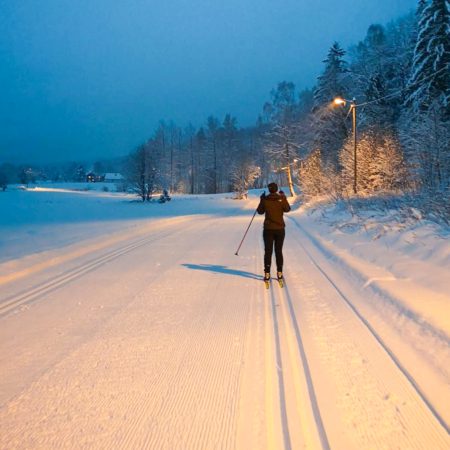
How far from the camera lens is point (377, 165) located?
78.0 feet

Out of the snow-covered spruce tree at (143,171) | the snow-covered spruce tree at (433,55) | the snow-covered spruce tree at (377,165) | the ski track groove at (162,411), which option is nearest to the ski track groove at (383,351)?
the ski track groove at (162,411)

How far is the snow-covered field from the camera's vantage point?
2.74 metres

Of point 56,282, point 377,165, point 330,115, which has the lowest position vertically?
point 56,282

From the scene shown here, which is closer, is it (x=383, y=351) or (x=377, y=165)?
(x=383, y=351)

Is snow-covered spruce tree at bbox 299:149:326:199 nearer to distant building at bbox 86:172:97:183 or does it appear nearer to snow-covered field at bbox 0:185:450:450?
snow-covered field at bbox 0:185:450:450

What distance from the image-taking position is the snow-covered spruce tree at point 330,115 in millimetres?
39237

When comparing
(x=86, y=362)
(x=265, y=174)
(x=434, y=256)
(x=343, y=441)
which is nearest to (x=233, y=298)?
(x=86, y=362)

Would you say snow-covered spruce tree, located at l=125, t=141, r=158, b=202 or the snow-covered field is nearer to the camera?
the snow-covered field

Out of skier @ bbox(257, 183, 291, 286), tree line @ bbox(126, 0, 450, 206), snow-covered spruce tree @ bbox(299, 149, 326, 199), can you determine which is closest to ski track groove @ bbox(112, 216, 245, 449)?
skier @ bbox(257, 183, 291, 286)

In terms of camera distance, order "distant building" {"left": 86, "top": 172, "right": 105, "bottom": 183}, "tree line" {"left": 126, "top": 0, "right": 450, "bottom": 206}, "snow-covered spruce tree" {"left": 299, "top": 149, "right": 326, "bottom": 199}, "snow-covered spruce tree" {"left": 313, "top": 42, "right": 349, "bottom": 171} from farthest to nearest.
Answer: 1. "distant building" {"left": 86, "top": 172, "right": 105, "bottom": 183}
2. "snow-covered spruce tree" {"left": 313, "top": 42, "right": 349, "bottom": 171}
3. "snow-covered spruce tree" {"left": 299, "top": 149, "right": 326, "bottom": 199}
4. "tree line" {"left": 126, "top": 0, "right": 450, "bottom": 206}

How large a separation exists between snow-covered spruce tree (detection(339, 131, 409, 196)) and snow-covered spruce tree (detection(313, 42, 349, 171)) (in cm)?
1154

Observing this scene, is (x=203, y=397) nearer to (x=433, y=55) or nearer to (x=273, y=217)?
(x=273, y=217)

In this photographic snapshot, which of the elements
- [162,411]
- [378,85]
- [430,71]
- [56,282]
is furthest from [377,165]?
[162,411]

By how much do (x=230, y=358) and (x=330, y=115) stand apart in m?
39.0
